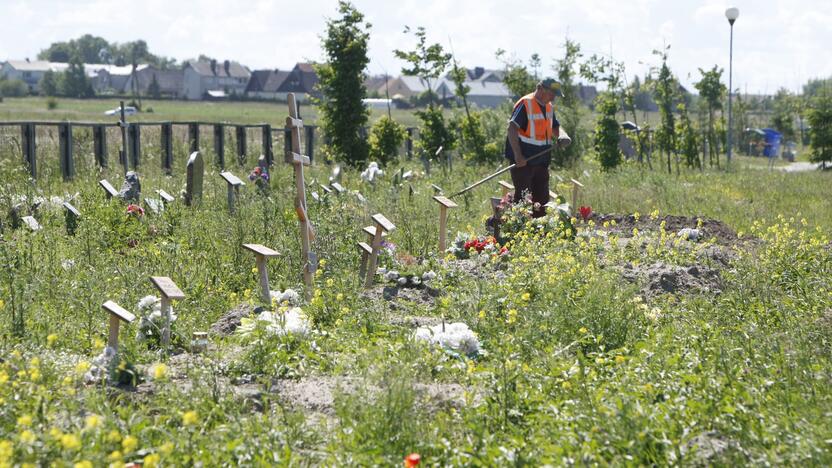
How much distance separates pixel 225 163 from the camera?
755 inches

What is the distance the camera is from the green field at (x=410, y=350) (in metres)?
4.21

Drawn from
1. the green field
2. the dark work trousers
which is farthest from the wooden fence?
the dark work trousers

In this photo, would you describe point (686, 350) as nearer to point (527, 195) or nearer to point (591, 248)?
point (591, 248)

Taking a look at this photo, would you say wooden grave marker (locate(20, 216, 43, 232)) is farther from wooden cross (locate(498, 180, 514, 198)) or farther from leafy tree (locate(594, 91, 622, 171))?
leafy tree (locate(594, 91, 622, 171))

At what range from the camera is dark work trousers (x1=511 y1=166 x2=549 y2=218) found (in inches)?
421

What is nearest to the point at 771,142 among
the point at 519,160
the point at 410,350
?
the point at 519,160

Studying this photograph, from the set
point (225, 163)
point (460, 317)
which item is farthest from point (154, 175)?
point (460, 317)

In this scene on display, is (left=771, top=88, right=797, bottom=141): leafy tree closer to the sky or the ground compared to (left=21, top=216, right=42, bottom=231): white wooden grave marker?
closer to the sky

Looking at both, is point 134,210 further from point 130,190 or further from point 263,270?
point 263,270

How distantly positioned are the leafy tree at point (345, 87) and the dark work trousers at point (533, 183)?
8.72 meters

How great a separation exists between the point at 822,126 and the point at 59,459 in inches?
1165

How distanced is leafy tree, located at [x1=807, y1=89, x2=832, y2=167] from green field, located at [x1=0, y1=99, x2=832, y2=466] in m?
20.7

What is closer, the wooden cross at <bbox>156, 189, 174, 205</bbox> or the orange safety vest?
the orange safety vest

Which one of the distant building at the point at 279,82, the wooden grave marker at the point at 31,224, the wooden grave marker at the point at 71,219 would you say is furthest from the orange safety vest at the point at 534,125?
the distant building at the point at 279,82
